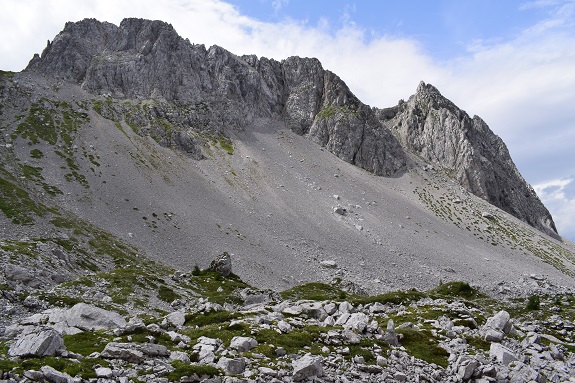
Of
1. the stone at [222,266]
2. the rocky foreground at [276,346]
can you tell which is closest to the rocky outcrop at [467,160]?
the stone at [222,266]

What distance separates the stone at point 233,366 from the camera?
65.8 feet

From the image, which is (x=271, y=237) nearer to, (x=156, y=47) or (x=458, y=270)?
(x=458, y=270)

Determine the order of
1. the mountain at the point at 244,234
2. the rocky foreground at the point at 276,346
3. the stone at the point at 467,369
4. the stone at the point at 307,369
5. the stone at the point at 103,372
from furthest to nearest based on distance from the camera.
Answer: the mountain at the point at 244,234 → the stone at the point at 467,369 → the stone at the point at 307,369 → the rocky foreground at the point at 276,346 → the stone at the point at 103,372

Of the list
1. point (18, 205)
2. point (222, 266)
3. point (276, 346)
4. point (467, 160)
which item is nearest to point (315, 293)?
point (222, 266)

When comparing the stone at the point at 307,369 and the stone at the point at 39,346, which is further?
the stone at the point at 307,369

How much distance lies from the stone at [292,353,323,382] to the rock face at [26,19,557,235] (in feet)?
391

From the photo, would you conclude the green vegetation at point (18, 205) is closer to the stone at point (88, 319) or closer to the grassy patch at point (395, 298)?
the stone at point (88, 319)

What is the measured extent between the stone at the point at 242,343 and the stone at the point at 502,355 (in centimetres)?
1599

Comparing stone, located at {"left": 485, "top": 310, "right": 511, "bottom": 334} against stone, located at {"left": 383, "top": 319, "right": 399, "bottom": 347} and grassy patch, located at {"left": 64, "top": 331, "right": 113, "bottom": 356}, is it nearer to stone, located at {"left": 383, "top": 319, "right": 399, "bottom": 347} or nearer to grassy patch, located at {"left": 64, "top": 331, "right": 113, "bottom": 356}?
stone, located at {"left": 383, "top": 319, "right": 399, "bottom": 347}

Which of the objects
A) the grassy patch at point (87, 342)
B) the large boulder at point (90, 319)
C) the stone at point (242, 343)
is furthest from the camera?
the large boulder at point (90, 319)

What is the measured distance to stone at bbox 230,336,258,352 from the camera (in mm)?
23352

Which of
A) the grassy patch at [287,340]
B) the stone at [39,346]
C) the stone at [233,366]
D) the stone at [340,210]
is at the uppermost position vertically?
the stone at [340,210]

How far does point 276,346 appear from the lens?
24422 mm

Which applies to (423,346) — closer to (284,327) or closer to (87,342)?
(284,327)
